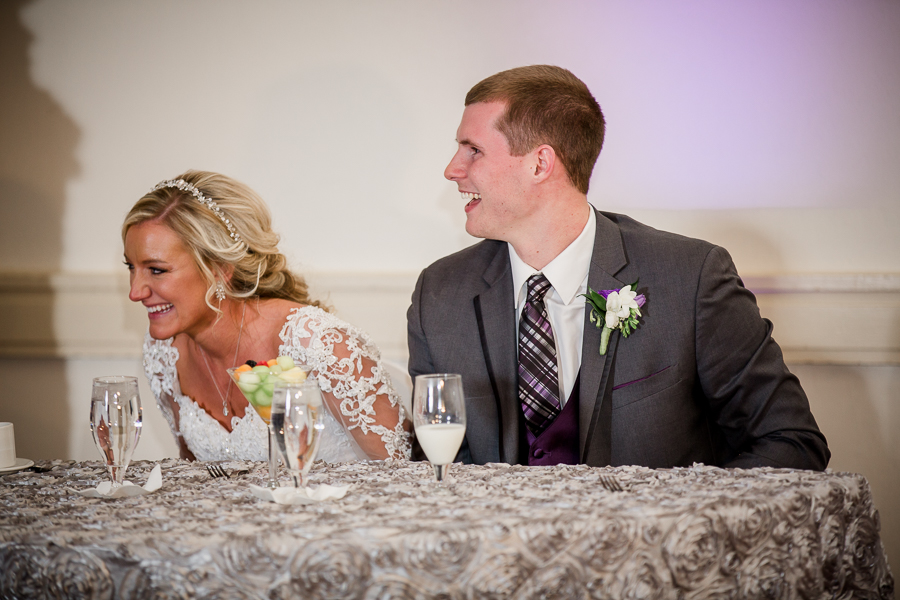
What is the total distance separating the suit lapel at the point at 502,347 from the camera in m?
2.24

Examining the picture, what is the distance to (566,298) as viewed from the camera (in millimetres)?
2348

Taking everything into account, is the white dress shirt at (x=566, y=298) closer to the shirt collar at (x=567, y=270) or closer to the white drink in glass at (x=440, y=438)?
the shirt collar at (x=567, y=270)

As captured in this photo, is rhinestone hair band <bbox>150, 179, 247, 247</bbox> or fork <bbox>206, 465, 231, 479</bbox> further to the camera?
rhinestone hair band <bbox>150, 179, 247, 247</bbox>

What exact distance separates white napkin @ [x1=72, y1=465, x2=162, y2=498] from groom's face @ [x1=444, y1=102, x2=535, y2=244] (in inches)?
49.1

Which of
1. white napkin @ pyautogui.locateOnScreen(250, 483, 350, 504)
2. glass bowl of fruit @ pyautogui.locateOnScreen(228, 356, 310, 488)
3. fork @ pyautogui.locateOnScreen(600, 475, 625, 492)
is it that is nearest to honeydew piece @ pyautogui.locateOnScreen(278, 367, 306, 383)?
glass bowl of fruit @ pyautogui.locateOnScreen(228, 356, 310, 488)

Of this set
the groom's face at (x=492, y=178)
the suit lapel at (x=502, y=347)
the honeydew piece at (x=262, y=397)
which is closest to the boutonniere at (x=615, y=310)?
the suit lapel at (x=502, y=347)

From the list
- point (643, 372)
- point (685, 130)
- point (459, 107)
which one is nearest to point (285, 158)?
point (459, 107)

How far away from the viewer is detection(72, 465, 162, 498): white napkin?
4.67 ft

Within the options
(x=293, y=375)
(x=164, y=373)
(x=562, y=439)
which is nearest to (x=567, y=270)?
(x=562, y=439)

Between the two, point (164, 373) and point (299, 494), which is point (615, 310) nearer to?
point (299, 494)

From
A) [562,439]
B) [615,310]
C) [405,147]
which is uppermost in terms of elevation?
[405,147]

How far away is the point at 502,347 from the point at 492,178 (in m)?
0.54

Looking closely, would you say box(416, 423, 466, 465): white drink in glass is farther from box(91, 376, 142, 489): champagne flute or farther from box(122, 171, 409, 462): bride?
box(122, 171, 409, 462): bride

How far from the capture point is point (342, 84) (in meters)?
3.39
